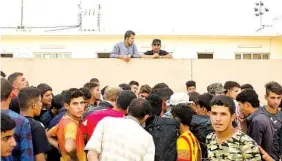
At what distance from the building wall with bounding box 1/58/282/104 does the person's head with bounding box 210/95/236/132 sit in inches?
265

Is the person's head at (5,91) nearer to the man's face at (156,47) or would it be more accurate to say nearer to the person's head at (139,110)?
the person's head at (139,110)

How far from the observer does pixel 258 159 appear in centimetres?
446

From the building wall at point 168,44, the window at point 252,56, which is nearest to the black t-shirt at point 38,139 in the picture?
the building wall at point 168,44

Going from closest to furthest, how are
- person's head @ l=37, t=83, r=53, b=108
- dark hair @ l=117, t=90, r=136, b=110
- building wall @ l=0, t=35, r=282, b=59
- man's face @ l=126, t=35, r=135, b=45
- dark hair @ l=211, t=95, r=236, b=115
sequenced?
dark hair @ l=211, t=95, r=236, b=115, dark hair @ l=117, t=90, r=136, b=110, person's head @ l=37, t=83, r=53, b=108, man's face @ l=126, t=35, r=135, b=45, building wall @ l=0, t=35, r=282, b=59

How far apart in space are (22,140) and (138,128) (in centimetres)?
103

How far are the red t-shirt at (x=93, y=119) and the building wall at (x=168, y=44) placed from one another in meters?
18.2

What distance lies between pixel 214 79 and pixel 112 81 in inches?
92.1

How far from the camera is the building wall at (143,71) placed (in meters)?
11.6

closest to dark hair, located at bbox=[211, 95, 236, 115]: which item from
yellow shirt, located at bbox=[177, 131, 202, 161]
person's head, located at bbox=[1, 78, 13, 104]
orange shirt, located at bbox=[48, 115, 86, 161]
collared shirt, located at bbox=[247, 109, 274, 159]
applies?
yellow shirt, located at bbox=[177, 131, 202, 161]

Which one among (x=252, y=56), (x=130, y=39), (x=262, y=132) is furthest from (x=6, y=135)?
(x=252, y=56)

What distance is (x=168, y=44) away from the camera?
24.0 metres

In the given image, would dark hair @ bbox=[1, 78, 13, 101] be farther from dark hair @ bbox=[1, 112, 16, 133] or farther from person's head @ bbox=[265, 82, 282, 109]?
person's head @ bbox=[265, 82, 282, 109]

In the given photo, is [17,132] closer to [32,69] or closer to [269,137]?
[269,137]

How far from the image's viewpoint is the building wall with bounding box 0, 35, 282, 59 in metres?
23.9
